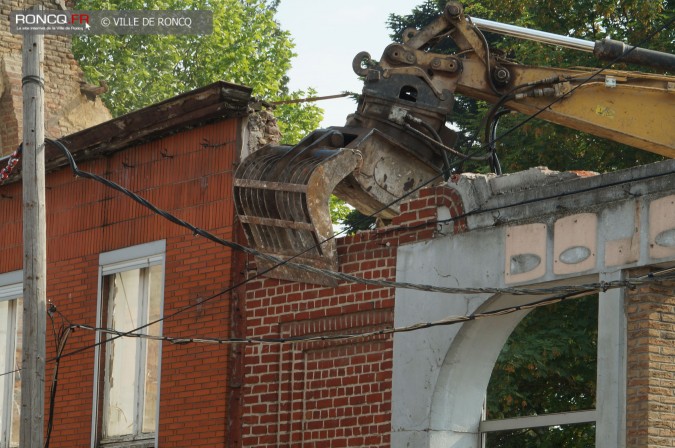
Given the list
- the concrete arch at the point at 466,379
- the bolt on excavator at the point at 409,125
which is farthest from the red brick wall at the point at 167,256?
the concrete arch at the point at 466,379

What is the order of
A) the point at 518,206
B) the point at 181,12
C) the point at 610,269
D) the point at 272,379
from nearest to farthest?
Result: the point at 610,269 < the point at 518,206 < the point at 272,379 < the point at 181,12

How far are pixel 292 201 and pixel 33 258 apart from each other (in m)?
2.56

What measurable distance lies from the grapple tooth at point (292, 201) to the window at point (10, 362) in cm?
463

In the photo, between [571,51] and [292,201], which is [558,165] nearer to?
[571,51]

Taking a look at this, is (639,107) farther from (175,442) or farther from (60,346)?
(60,346)

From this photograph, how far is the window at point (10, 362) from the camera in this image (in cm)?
1827

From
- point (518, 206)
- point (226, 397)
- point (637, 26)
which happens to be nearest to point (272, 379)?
point (226, 397)

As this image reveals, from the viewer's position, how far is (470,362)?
13.0m

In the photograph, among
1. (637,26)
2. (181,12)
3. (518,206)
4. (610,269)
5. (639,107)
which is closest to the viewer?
(610,269)

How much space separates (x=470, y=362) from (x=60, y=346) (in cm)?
569

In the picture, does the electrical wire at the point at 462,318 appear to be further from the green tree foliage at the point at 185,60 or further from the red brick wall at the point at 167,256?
the green tree foliage at the point at 185,60

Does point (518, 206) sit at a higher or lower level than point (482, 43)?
lower

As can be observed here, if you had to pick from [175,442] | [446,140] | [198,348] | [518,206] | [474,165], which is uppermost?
[474,165]

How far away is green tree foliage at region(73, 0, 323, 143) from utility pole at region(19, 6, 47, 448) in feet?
87.5
